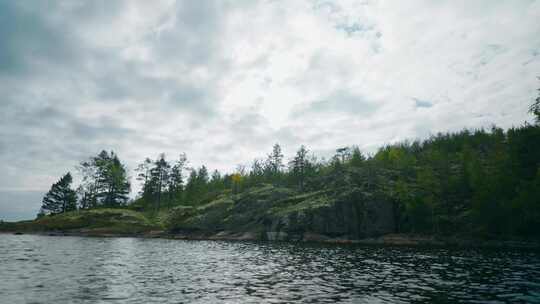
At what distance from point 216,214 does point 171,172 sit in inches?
1999

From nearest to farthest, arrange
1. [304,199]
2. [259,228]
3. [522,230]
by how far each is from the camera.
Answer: [522,230]
[259,228]
[304,199]

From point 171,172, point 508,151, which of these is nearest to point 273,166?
point 171,172

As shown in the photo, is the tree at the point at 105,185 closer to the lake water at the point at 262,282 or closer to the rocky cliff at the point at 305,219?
the rocky cliff at the point at 305,219

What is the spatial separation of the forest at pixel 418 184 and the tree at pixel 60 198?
41 cm

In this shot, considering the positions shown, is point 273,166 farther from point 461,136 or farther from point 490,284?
point 490,284

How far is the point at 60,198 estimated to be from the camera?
485ft

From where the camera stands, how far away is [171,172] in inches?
6053

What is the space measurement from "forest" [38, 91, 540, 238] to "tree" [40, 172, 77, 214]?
16.0 inches

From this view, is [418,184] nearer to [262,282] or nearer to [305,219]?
[305,219]

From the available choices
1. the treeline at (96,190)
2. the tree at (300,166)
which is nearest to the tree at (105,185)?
the treeline at (96,190)

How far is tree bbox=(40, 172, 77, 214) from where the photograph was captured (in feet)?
482

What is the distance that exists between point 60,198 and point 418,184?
15641cm

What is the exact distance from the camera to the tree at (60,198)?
146875 mm

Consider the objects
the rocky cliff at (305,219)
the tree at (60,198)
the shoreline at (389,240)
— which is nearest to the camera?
the shoreline at (389,240)
